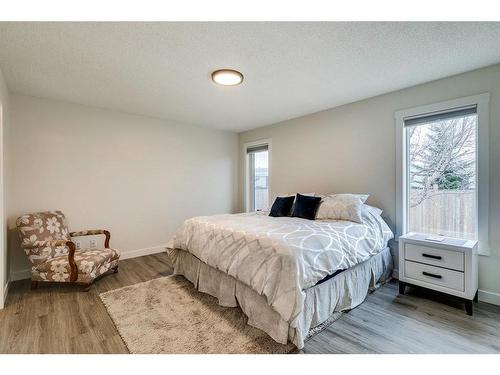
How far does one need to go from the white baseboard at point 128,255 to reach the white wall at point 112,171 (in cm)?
2

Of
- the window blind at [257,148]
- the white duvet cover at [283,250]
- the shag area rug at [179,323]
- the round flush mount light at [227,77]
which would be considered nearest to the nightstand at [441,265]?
the white duvet cover at [283,250]

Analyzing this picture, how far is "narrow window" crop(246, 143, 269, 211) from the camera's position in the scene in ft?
15.9

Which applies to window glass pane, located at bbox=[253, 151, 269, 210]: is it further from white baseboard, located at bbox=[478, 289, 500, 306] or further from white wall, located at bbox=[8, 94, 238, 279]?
white baseboard, located at bbox=[478, 289, 500, 306]

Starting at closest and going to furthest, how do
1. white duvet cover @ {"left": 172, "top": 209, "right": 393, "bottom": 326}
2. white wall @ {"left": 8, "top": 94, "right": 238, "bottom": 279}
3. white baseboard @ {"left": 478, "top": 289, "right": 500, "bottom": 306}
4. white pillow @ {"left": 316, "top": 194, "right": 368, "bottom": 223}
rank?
white duvet cover @ {"left": 172, "top": 209, "right": 393, "bottom": 326} < white baseboard @ {"left": 478, "top": 289, "right": 500, "bottom": 306} < white pillow @ {"left": 316, "top": 194, "right": 368, "bottom": 223} < white wall @ {"left": 8, "top": 94, "right": 238, "bottom": 279}

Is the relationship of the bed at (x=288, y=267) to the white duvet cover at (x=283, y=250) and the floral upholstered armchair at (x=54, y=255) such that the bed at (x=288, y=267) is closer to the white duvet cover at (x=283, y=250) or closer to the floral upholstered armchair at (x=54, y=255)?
the white duvet cover at (x=283, y=250)

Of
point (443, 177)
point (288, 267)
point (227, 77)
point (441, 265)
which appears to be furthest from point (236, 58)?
point (441, 265)

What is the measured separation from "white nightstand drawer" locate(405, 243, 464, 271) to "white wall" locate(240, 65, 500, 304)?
1.70ft

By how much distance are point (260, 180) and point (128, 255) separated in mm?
2887

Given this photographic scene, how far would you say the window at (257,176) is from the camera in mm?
4848

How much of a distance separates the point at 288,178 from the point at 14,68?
3.83 m

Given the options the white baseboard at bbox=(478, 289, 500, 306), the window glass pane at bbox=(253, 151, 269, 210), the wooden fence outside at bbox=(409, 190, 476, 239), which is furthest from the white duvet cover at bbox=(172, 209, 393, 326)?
the window glass pane at bbox=(253, 151, 269, 210)

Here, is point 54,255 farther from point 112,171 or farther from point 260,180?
point 260,180

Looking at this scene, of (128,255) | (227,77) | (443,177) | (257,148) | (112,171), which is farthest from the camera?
(257,148)

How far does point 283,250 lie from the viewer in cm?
177
